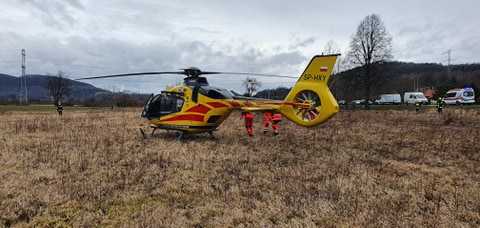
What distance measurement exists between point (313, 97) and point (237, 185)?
5.73 metres

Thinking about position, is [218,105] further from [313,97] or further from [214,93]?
[313,97]

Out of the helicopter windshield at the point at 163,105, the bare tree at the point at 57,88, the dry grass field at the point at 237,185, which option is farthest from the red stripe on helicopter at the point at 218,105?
the bare tree at the point at 57,88

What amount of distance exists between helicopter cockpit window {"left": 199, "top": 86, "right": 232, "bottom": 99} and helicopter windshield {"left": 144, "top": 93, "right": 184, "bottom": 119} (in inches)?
43.1

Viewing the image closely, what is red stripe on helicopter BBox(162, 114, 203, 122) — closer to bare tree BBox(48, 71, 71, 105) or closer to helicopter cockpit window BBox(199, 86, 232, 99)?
helicopter cockpit window BBox(199, 86, 232, 99)

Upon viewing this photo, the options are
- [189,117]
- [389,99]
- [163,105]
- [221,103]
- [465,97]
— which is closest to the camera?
[221,103]

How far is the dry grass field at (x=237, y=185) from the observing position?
5230 millimetres

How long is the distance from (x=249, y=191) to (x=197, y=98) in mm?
7639

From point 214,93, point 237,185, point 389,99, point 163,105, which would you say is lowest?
point 237,185

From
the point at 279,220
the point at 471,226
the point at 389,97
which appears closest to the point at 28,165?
the point at 279,220

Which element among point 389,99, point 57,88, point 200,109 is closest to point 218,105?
point 200,109

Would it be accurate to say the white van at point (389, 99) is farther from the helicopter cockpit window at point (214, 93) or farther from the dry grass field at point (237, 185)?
the helicopter cockpit window at point (214, 93)

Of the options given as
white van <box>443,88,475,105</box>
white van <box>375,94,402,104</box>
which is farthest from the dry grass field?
white van <box>375,94,402,104</box>

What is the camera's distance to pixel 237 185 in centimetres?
701

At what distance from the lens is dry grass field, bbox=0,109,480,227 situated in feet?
17.2
